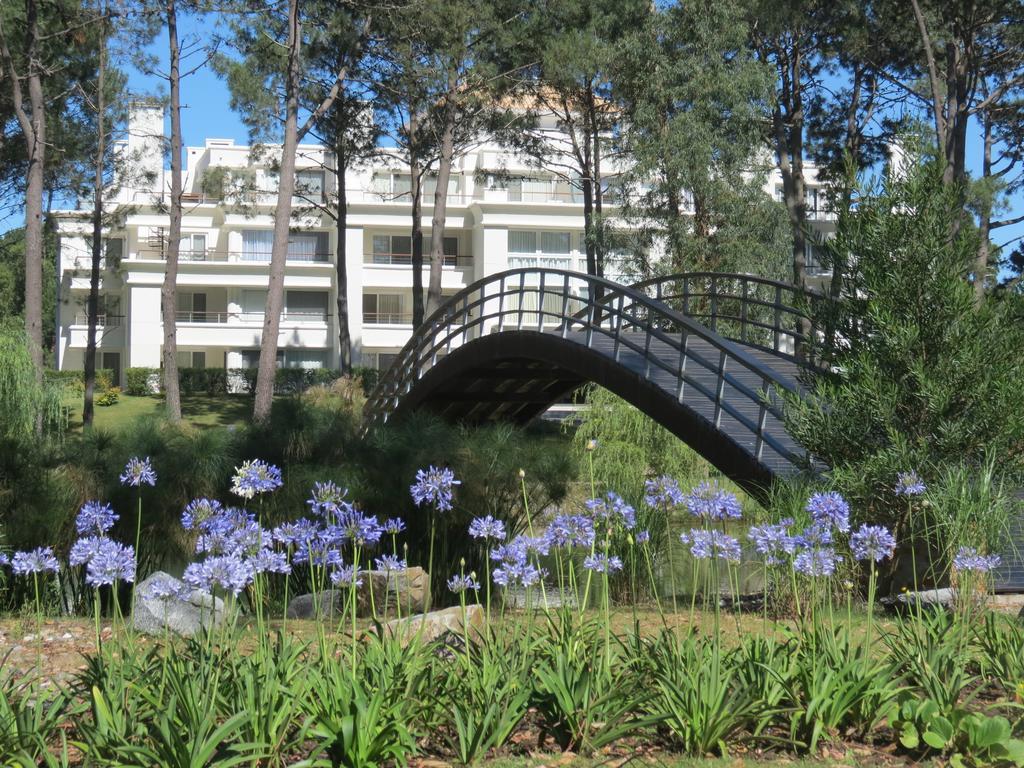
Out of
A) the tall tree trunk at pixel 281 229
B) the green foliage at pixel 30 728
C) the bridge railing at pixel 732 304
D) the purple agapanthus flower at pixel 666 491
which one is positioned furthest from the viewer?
the tall tree trunk at pixel 281 229

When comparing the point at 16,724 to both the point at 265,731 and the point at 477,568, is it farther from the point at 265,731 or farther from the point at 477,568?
the point at 477,568

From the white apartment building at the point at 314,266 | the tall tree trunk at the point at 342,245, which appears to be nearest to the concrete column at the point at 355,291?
the white apartment building at the point at 314,266

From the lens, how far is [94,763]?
4270mm

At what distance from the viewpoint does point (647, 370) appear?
45.6 ft

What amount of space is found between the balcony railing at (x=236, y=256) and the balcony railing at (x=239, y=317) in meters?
2.17

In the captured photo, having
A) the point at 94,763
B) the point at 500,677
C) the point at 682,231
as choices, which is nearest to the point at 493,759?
the point at 500,677

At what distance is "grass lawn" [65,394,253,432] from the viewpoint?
35969 mm

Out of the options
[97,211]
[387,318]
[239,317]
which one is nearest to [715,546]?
[97,211]

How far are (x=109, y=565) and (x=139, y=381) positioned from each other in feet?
131

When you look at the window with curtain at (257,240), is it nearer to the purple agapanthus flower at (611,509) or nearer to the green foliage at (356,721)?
the purple agapanthus flower at (611,509)

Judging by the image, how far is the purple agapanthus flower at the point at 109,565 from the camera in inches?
175

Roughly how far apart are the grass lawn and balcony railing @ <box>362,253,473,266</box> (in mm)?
9064

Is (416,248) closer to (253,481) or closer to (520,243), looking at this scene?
(520,243)

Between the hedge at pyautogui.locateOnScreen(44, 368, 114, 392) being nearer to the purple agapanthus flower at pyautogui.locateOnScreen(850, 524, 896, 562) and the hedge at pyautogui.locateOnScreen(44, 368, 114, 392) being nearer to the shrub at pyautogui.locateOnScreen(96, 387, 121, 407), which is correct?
the shrub at pyautogui.locateOnScreen(96, 387, 121, 407)
